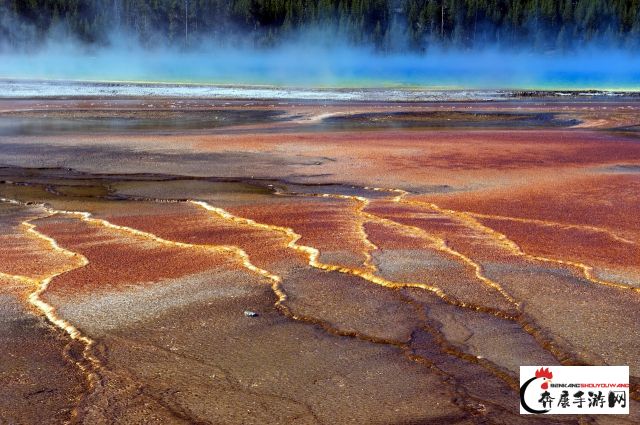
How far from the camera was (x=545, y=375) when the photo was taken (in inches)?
177

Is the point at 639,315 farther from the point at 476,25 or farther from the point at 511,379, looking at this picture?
the point at 476,25

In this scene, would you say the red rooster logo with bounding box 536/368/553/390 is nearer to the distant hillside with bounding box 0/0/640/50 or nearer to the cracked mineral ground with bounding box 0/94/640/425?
the cracked mineral ground with bounding box 0/94/640/425

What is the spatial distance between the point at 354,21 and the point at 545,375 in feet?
250

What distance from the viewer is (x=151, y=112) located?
92.6 ft

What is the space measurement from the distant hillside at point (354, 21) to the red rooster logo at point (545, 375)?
7400 centimetres

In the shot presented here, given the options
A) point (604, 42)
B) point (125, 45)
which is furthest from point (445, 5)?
point (125, 45)

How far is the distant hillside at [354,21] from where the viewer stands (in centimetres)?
7775

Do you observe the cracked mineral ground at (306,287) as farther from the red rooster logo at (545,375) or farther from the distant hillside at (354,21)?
the distant hillside at (354,21)

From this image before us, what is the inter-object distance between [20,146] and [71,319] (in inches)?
451

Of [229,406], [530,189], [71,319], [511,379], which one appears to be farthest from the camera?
[530,189]

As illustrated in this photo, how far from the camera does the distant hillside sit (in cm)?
7775

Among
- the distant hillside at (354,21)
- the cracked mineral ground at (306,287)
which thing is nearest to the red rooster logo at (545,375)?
the cracked mineral ground at (306,287)

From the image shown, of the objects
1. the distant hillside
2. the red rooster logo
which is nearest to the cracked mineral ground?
the red rooster logo

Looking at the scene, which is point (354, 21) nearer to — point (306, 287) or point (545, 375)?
point (306, 287)
